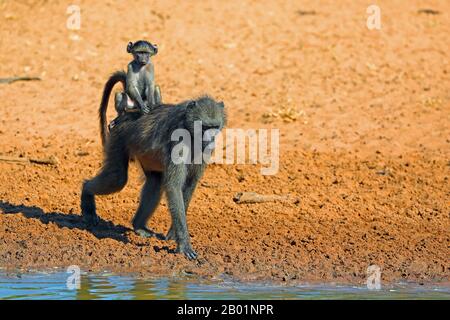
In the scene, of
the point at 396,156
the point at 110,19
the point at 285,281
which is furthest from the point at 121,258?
the point at 110,19

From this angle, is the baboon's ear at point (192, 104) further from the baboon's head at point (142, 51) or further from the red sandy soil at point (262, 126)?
the red sandy soil at point (262, 126)

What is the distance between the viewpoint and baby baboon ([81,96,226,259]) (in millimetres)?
7969

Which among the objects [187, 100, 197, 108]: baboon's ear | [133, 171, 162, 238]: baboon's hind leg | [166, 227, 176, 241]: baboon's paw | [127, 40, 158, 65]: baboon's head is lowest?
[166, 227, 176, 241]: baboon's paw

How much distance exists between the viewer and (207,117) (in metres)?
7.91

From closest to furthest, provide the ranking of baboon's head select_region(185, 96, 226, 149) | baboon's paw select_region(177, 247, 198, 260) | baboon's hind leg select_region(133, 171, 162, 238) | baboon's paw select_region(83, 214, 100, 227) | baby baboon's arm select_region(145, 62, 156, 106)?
baboon's head select_region(185, 96, 226, 149), baboon's paw select_region(177, 247, 198, 260), baby baboon's arm select_region(145, 62, 156, 106), baboon's hind leg select_region(133, 171, 162, 238), baboon's paw select_region(83, 214, 100, 227)

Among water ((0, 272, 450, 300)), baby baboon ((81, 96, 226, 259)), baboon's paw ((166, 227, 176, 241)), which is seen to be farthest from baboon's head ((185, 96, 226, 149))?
water ((0, 272, 450, 300))

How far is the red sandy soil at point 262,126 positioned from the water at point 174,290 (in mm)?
215

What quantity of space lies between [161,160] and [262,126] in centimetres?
384

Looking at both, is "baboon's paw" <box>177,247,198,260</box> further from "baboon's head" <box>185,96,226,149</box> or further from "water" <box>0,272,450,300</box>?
"baboon's head" <box>185,96,226,149</box>

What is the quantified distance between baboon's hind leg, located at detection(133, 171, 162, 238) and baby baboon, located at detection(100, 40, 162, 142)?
60cm

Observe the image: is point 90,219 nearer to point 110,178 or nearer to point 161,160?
point 110,178

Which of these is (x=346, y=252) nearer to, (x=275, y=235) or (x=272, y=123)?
(x=275, y=235)

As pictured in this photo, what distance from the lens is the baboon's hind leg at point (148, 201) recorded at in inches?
341
